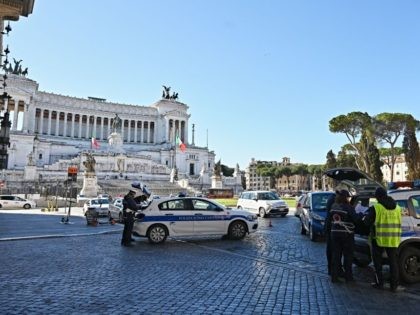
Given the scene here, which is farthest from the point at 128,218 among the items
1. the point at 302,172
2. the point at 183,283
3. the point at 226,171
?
the point at 302,172

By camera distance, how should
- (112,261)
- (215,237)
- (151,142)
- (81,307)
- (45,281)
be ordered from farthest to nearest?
(151,142) < (215,237) < (112,261) < (45,281) < (81,307)

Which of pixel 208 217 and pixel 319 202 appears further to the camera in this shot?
pixel 319 202

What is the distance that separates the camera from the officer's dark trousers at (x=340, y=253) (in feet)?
23.6

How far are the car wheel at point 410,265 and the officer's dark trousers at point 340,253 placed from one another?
964 millimetres

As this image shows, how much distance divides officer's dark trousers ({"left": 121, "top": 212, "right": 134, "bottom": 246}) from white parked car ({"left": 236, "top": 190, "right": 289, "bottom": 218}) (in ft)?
39.6

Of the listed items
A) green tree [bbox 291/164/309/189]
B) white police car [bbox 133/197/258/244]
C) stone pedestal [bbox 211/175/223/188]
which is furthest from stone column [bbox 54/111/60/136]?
white police car [bbox 133/197/258/244]

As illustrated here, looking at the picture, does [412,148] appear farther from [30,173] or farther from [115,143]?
[115,143]

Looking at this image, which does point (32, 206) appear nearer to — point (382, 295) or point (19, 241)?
point (19, 241)

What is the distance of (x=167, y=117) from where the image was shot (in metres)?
100

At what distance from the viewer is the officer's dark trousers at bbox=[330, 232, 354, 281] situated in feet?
23.6

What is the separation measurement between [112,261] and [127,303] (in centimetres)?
379

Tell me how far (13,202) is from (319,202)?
30653 millimetres

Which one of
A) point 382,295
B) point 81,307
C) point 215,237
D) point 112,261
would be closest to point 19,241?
point 112,261

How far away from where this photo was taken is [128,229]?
12.3m
